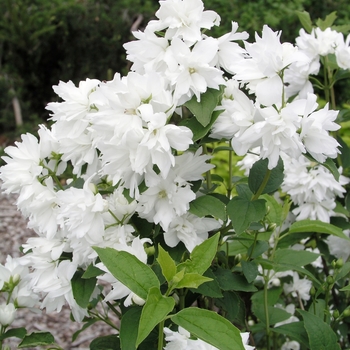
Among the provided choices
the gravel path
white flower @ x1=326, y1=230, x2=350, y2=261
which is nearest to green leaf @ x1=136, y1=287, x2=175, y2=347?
white flower @ x1=326, y1=230, x2=350, y2=261

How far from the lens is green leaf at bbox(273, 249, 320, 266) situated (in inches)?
63.8

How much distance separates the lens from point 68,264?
1293 mm

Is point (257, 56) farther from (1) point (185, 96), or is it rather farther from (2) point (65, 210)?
(2) point (65, 210)

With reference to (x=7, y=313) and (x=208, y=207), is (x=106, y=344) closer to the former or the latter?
(x=7, y=313)

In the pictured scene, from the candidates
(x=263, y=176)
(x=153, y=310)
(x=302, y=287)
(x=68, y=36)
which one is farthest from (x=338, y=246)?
(x=68, y=36)

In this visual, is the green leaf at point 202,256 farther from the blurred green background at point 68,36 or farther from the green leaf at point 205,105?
the blurred green background at point 68,36

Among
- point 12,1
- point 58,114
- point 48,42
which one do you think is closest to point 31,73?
point 48,42

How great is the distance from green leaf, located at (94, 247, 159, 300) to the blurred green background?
5489 millimetres

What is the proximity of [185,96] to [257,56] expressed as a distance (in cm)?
16

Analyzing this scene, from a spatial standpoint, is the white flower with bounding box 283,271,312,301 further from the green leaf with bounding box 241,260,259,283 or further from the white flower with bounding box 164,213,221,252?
the white flower with bounding box 164,213,221,252

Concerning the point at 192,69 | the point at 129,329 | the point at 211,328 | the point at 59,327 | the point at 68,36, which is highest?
the point at 192,69

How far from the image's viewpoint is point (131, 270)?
102 centimetres

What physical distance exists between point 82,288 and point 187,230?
0.29 meters

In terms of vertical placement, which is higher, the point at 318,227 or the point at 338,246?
the point at 318,227
